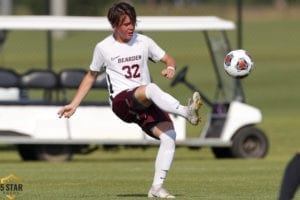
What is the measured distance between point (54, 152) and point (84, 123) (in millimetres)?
686

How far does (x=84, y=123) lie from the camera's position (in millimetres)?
21250

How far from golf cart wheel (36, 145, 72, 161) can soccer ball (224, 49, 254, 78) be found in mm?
7956

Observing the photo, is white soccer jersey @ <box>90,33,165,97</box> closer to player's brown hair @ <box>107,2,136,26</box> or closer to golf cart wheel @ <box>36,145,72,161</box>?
player's brown hair @ <box>107,2,136,26</box>

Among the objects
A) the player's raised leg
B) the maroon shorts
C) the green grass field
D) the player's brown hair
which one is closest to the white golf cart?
the green grass field

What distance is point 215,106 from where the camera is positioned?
22.0m

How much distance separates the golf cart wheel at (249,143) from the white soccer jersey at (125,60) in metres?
8.33

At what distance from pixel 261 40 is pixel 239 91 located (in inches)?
923

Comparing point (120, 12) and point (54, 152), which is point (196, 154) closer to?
point (54, 152)

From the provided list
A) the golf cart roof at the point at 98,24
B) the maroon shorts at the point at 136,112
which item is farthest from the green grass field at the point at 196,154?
the golf cart roof at the point at 98,24

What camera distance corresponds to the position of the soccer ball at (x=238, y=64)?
13344mm

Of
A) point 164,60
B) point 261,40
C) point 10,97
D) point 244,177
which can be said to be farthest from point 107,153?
point 261,40

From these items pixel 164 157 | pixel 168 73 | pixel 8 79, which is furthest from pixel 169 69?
pixel 8 79

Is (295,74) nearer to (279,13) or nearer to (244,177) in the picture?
(279,13)

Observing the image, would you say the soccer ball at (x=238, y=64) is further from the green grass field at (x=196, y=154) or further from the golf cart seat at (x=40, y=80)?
the golf cart seat at (x=40, y=80)
